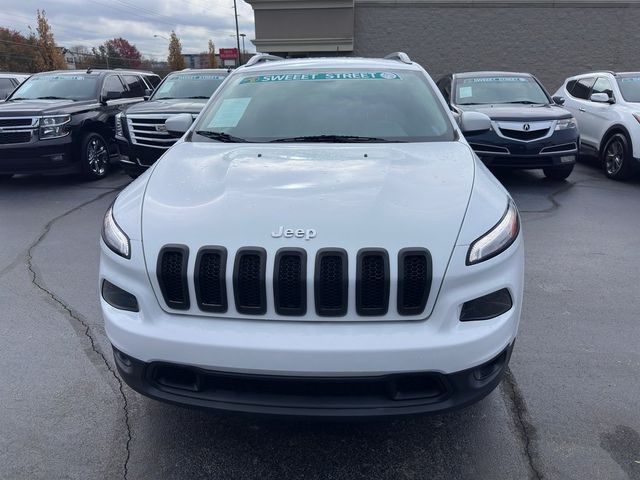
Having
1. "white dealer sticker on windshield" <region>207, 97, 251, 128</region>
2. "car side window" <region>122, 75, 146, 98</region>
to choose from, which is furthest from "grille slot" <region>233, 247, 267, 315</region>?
"car side window" <region>122, 75, 146, 98</region>

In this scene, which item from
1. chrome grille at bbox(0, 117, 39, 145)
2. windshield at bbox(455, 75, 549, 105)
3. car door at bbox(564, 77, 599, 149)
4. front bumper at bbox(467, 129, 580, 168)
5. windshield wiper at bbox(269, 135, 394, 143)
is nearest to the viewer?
windshield wiper at bbox(269, 135, 394, 143)

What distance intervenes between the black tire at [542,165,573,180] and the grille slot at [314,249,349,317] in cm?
710

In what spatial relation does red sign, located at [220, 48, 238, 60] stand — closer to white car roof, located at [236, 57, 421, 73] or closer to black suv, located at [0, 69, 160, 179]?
black suv, located at [0, 69, 160, 179]

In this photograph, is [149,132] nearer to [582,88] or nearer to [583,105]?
[583,105]

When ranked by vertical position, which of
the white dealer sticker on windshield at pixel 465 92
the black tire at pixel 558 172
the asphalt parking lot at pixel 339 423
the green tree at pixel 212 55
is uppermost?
the white dealer sticker on windshield at pixel 465 92

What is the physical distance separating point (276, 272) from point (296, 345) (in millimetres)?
302

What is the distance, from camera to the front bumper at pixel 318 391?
7.04 ft

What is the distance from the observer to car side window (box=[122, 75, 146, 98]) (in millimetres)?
10691

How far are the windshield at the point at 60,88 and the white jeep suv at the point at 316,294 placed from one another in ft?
26.0

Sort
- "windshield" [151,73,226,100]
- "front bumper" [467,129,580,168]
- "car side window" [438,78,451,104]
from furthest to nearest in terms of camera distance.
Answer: "car side window" [438,78,451,104], "windshield" [151,73,226,100], "front bumper" [467,129,580,168]

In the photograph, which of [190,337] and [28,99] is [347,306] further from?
[28,99]

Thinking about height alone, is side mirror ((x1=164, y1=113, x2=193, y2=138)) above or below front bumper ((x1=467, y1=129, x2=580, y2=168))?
above

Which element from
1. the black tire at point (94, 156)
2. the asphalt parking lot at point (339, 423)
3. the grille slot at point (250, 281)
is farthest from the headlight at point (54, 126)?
the grille slot at point (250, 281)

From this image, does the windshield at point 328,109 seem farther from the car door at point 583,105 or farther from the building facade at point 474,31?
the building facade at point 474,31
